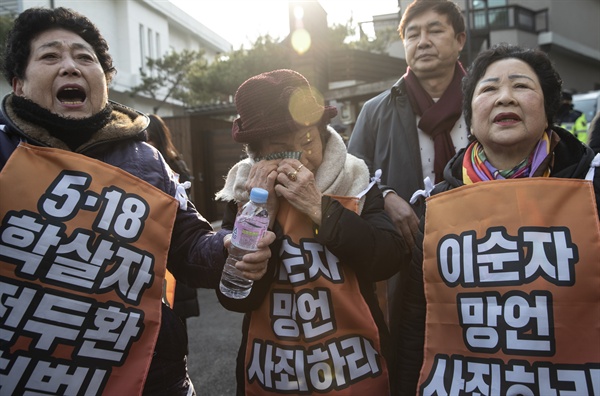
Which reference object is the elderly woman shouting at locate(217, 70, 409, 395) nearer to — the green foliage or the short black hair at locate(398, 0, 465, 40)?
the short black hair at locate(398, 0, 465, 40)

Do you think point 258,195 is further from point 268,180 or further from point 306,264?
point 306,264

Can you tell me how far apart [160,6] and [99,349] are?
30.4 m

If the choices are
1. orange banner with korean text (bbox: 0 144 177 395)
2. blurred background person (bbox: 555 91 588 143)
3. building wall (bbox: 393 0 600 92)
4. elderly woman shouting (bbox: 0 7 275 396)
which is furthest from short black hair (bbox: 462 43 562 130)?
building wall (bbox: 393 0 600 92)

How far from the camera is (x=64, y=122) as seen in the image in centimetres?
169

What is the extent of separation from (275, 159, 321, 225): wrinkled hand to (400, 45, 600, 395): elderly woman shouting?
440 millimetres

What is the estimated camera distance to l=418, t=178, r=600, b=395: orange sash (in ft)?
5.08

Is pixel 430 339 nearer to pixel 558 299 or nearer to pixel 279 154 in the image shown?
pixel 558 299

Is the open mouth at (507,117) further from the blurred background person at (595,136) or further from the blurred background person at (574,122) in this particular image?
the blurred background person at (574,122)

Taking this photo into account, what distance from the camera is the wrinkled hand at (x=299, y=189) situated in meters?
1.84

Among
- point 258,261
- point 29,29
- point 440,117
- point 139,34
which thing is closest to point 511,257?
point 258,261

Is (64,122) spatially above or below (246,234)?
above

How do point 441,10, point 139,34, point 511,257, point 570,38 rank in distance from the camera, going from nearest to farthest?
point 511,257 < point 441,10 < point 139,34 < point 570,38

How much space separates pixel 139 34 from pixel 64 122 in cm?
2608

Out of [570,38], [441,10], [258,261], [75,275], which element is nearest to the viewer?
[75,275]
